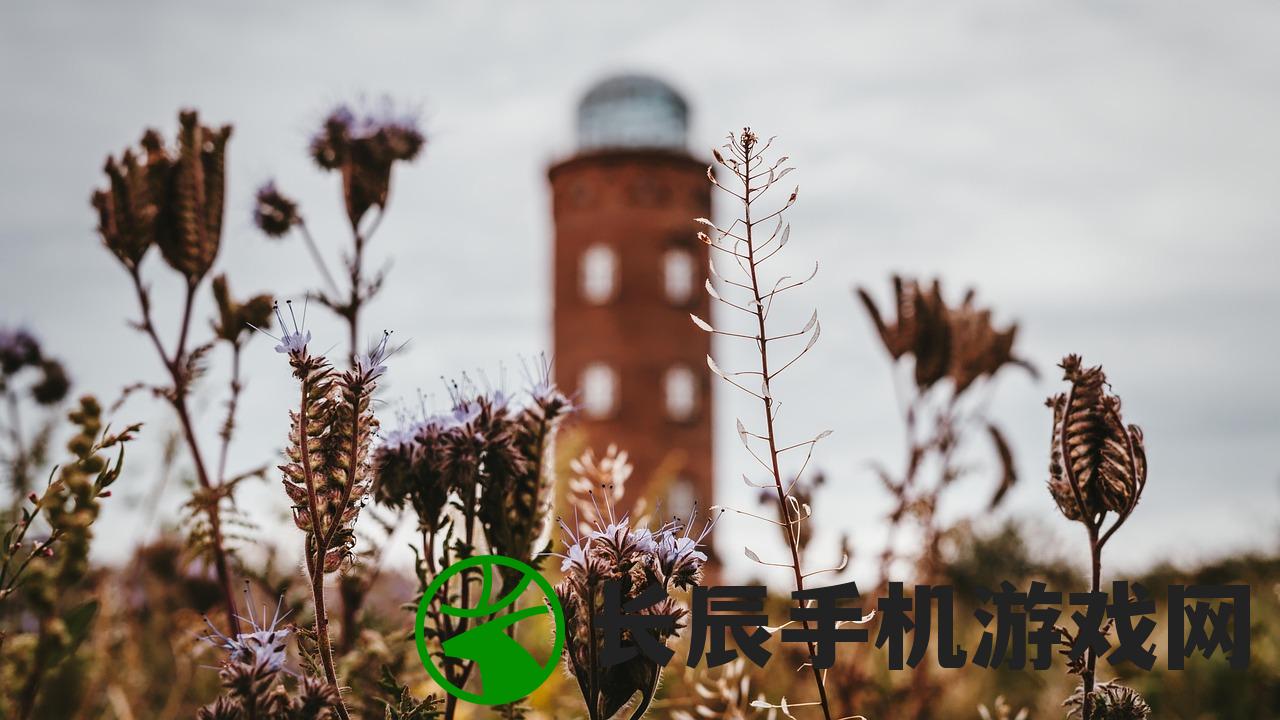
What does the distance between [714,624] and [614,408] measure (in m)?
31.7

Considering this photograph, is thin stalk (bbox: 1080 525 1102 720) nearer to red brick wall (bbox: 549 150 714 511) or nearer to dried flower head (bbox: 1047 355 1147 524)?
dried flower head (bbox: 1047 355 1147 524)

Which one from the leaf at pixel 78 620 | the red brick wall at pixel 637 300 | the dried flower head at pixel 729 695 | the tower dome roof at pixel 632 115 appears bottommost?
the dried flower head at pixel 729 695

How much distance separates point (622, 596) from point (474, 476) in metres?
0.31

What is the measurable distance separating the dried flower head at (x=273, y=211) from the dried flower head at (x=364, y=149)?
0.22 meters

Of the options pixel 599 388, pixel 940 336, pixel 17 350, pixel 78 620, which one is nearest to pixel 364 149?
pixel 78 620

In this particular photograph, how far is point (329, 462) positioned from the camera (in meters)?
1.35

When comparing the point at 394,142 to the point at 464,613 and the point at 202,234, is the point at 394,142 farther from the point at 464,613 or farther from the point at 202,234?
the point at 464,613

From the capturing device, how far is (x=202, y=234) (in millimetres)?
2305

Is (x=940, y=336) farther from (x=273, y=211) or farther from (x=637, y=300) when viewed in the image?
(x=637, y=300)

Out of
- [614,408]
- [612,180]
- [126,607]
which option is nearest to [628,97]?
[612,180]

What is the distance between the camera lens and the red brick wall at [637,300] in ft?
109

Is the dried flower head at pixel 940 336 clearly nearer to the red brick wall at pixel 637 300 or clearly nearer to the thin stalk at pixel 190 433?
the thin stalk at pixel 190 433

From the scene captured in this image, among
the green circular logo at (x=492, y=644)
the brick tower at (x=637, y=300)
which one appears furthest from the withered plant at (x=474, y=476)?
the brick tower at (x=637, y=300)

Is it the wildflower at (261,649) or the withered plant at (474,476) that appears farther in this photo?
the withered plant at (474,476)
